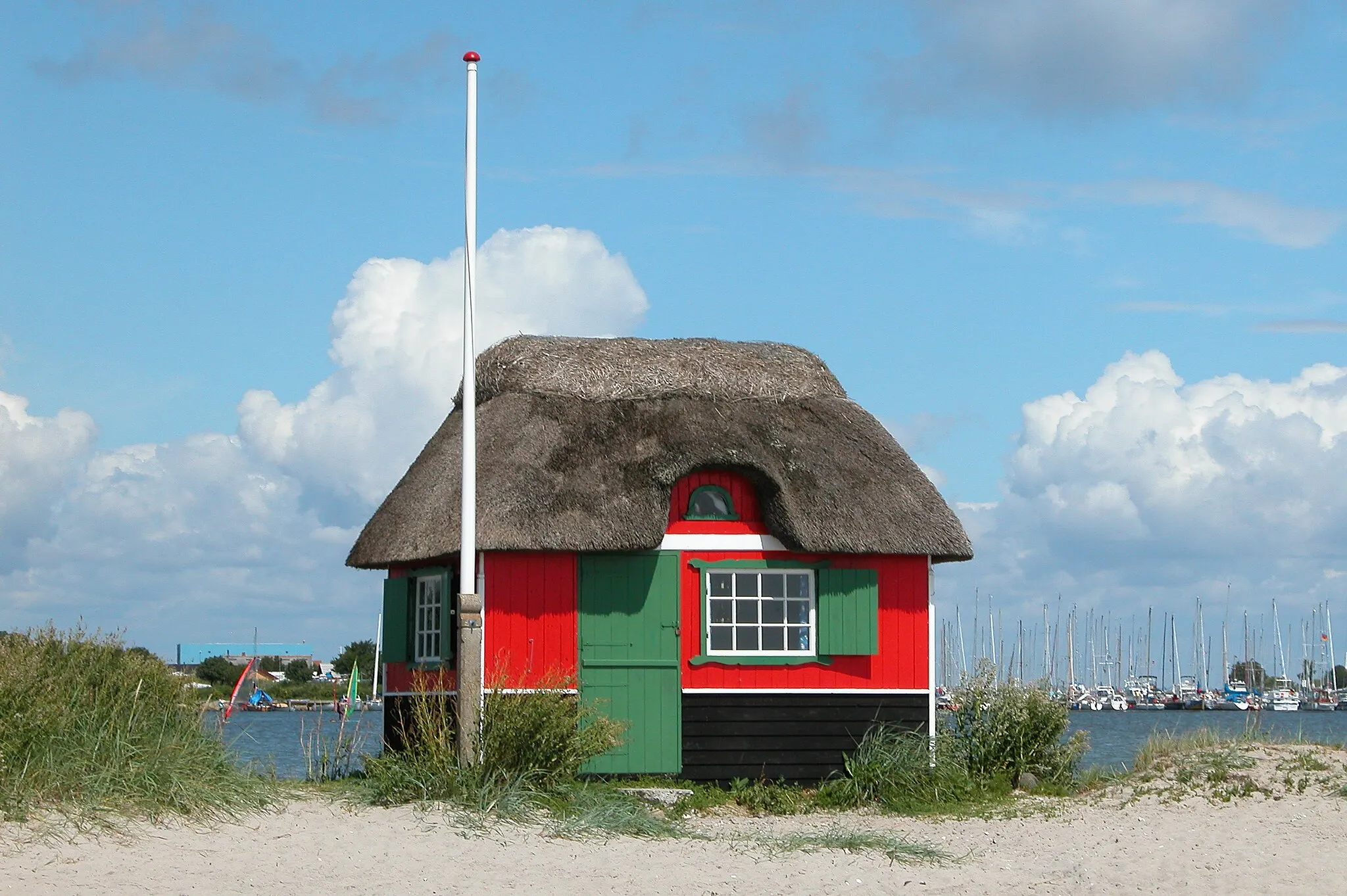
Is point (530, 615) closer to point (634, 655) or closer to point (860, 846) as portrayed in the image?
point (634, 655)

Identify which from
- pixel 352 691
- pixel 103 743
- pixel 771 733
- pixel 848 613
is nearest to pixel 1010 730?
pixel 848 613

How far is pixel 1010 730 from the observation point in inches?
713

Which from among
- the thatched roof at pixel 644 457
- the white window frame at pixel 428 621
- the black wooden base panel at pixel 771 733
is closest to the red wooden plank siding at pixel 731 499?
the thatched roof at pixel 644 457

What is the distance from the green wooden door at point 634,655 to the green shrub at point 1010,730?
11.0 ft

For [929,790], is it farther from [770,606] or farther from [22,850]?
[22,850]

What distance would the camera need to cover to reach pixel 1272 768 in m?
17.8

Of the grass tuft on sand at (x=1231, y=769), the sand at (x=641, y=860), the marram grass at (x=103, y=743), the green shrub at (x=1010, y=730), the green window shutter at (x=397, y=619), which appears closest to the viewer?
the sand at (x=641, y=860)

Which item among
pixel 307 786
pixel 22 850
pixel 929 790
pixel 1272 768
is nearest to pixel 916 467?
pixel 929 790

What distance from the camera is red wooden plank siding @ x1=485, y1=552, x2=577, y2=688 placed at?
674 inches

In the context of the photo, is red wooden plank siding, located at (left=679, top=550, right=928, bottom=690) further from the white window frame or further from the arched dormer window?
the white window frame

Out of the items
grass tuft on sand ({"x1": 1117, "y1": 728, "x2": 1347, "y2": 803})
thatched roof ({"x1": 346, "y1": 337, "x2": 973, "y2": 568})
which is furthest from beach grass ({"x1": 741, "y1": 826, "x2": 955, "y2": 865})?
grass tuft on sand ({"x1": 1117, "y1": 728, "x2": 1347, "y2": 803})

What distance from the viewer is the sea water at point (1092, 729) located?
52.9 ft

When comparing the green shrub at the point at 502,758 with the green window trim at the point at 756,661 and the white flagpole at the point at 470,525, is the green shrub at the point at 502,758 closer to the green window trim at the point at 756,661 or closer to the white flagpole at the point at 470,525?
the white flagpole at the point at 470,525

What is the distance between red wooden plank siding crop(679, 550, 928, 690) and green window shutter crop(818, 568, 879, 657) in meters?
0.17
